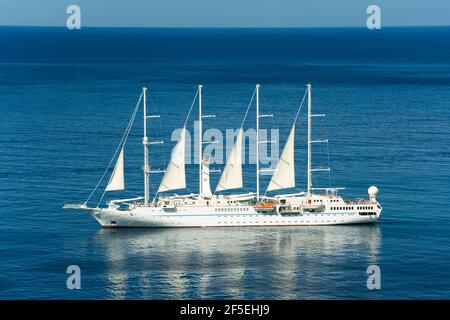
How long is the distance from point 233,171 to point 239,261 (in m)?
18.4

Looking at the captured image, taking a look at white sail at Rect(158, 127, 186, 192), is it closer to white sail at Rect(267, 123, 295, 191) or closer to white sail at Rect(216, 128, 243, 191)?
white sail at Rect(216, 128, 243, 191)

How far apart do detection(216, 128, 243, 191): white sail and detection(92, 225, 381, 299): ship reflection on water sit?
5.86 metres

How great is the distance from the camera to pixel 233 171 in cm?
11550

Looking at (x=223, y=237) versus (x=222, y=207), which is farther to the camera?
(x=222, y=207)

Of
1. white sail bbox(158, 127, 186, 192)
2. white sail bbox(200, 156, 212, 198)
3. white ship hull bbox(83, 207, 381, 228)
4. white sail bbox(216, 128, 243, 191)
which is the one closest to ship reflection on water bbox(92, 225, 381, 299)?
white ship hull bbox(83, 207, 381, 228)

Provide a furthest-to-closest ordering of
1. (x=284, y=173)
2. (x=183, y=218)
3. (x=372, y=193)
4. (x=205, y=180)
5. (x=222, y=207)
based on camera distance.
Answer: (x=284, y=173), (x=205, y=180), (x=372, y=193), (x=183, y=218), (x=222, y=207)

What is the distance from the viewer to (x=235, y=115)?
177375mm

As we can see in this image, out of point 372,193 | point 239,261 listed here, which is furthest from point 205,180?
point 239,261

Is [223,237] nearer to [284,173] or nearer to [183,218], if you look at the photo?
[183,218]

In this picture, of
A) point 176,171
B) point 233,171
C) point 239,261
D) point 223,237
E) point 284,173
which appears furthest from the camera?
point 284,173

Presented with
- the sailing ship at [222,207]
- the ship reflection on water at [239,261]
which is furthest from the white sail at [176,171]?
the ship reflection on water at [239,261]

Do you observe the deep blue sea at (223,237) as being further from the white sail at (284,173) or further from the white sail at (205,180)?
the white sail at (284,173)

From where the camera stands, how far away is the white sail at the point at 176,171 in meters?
114
